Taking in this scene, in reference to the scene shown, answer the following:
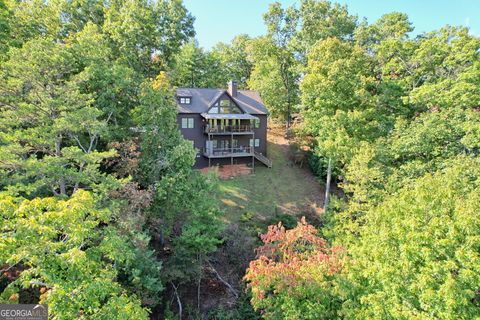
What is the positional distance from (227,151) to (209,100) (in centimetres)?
594

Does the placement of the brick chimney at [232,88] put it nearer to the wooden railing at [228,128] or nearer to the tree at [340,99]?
the wooden railing at [228,128]

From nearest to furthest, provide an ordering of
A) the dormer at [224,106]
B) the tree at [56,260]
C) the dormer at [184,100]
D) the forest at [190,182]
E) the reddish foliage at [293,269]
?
1. the tree at [56,260]
2. the forest at [190,182]
3. the reddish foliage at [293,269]
4. the dormer at [184,100]
5. the dormer at [224,106]

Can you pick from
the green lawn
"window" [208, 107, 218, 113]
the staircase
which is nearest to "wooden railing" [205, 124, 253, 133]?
"window" [208, 107, 218, 113]

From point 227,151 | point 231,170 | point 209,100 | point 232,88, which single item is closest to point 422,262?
point 231,170

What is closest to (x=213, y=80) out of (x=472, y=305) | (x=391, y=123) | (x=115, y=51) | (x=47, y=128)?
(x=115, y=51)

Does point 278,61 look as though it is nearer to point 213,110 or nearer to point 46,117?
point 213,110

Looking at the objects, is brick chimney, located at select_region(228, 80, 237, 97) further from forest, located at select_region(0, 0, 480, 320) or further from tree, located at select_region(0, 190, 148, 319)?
tree, located at select_region(0, 190, 148, 319)

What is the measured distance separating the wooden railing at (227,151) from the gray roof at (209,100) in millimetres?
4232

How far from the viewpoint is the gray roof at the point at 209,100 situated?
30.6 m

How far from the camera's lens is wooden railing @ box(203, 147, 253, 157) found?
102ft

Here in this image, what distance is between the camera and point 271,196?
2700 centimetres

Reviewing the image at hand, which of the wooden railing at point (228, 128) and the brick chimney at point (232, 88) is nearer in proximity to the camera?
the wooden railing at point (228, 128)

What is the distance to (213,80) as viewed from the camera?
4184cm

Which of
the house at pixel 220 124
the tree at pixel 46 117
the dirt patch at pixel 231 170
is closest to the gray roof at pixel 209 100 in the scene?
the house at pixel 220 124
